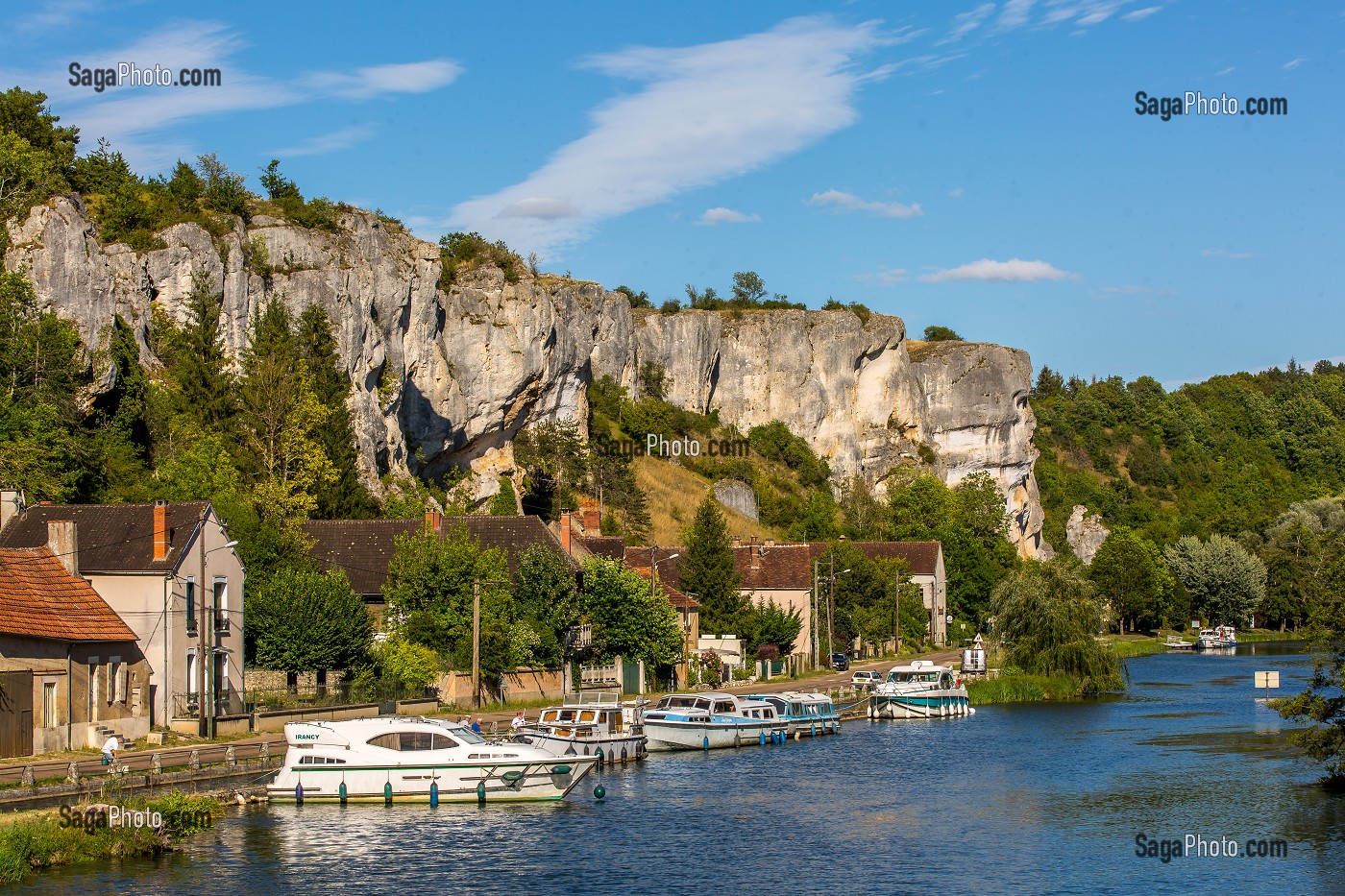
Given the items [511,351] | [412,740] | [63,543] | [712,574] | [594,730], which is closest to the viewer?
[412,740]

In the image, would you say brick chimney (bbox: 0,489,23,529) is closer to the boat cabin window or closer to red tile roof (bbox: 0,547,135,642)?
red tile roof (bbox: 0,547,135,642)

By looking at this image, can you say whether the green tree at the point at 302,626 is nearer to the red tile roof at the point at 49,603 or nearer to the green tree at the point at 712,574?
the red tile roof at the point at 49,603

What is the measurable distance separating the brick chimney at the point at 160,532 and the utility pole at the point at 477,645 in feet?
35.3

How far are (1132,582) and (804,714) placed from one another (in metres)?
77.7

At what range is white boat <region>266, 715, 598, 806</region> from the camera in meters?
38.2

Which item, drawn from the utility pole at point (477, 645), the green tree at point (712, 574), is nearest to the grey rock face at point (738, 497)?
the green tree at point (712, 574)

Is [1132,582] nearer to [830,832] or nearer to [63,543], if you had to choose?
[830,832]

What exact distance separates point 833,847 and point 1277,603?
11909cm

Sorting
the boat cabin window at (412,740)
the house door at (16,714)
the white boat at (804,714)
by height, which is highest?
the house door at (16,714)

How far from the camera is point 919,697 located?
223 ft

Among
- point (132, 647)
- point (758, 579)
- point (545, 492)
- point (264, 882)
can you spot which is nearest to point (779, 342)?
point (545, 492)

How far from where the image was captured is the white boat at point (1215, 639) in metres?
122

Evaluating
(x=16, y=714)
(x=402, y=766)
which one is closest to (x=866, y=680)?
(x=402, y=766)

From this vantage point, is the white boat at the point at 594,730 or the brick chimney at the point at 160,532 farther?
the brick chimney at the point at 160,532
